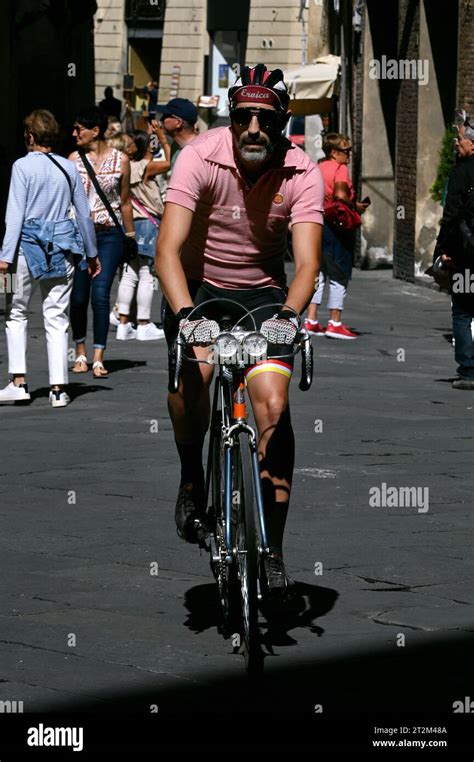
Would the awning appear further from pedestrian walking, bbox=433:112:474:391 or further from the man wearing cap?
pedestrian walking, bbox=433:112:474:391

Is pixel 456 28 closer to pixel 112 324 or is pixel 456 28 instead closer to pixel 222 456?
pixel 112 324

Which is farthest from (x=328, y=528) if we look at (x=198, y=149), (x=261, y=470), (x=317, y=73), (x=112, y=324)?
(x=317, y=73)

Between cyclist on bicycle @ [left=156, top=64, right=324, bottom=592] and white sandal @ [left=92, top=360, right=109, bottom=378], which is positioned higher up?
cyclist on bicycle @ [left=156, top=64, right=324, bottom=592]

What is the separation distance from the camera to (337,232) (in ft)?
46.0

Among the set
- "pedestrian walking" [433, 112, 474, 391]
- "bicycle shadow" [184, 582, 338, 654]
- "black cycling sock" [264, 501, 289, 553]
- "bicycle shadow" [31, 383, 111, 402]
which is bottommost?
"bicycle shadow" [184, 582, 338, 654]

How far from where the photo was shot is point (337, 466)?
8.16 meters

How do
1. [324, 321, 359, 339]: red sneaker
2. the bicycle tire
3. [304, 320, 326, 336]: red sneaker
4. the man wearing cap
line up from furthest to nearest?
[304, 320, 326, 336]: red sneaker → [324, 321, 359, 339]: red sneaker → the man wearing cap → the bicycle tire

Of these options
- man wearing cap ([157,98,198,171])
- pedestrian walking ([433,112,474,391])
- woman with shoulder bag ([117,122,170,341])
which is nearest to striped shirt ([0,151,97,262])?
pedestrian walking ([433,112,474,391])

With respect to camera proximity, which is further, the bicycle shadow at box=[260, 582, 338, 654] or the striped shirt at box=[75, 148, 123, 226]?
the striped shirt at box=[75, 148, 123, 226]

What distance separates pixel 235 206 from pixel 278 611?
1.37 m

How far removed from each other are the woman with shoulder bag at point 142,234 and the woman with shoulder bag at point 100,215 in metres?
1.43

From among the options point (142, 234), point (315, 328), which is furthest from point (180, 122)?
point (315, 328)

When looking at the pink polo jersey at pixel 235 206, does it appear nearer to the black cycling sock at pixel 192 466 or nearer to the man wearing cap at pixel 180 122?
the black cycling sock at pixel 192 466

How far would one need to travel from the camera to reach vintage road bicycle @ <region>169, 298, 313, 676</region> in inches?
185
